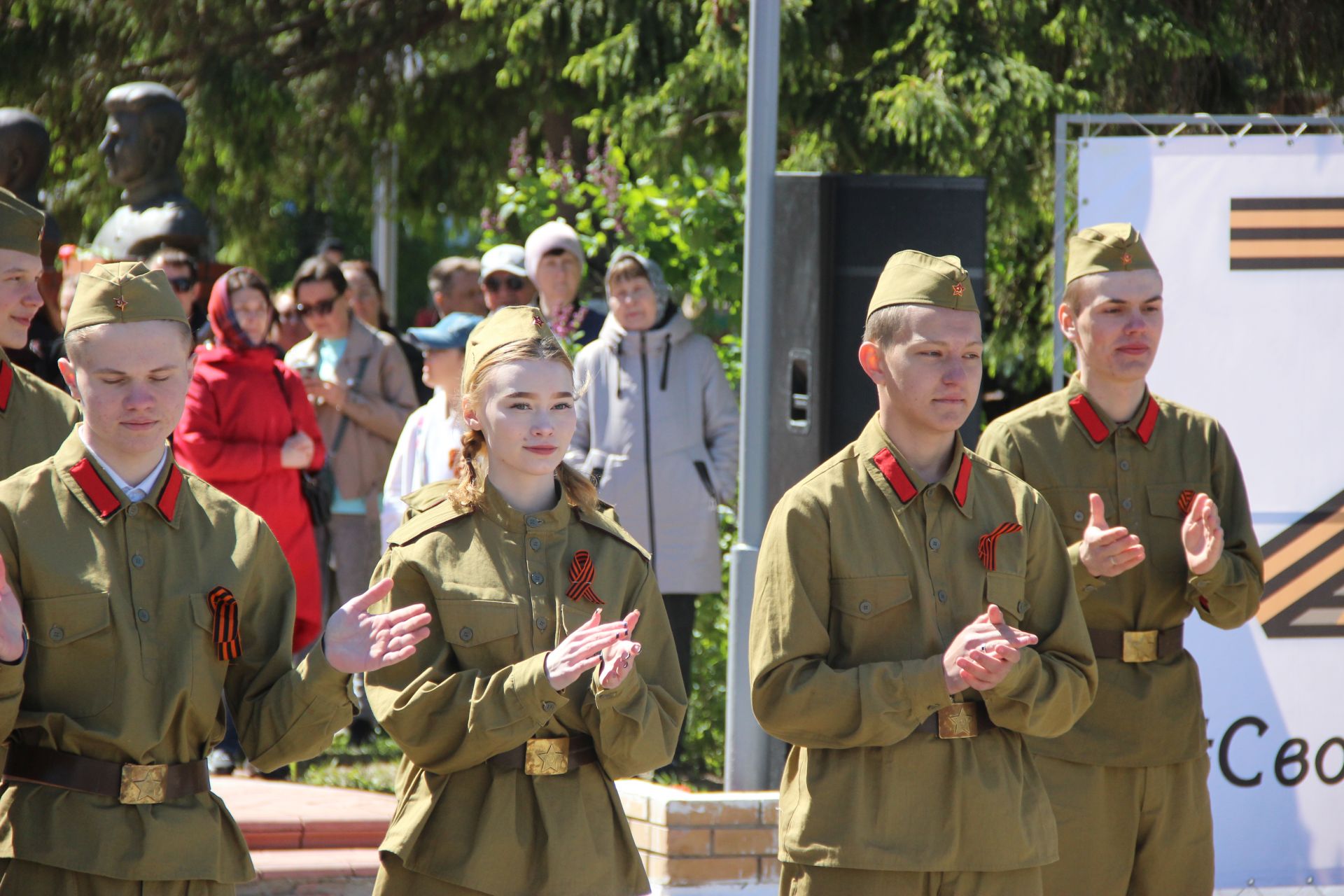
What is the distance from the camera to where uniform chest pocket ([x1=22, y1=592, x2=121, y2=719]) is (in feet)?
9.73

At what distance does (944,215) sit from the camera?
5445mm

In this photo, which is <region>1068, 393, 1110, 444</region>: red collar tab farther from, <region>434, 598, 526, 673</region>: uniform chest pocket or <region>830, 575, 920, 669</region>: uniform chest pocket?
<region>434, 598, 526, 673</region>: uniform chest pocket

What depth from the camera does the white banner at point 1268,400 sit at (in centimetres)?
559

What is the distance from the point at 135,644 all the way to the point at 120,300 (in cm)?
64

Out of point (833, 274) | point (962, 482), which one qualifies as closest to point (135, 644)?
point (962, 482)

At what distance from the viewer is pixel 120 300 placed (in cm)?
312

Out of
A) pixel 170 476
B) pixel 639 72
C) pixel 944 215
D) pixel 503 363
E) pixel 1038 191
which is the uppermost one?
pixel 639 72

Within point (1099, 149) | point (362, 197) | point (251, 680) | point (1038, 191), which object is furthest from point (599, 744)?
point (362, 197)

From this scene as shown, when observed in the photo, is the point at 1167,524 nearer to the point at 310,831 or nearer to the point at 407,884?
the point at 407,884

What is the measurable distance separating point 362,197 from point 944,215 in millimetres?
9055

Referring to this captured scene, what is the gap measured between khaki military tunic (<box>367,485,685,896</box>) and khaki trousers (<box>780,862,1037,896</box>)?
40 cm

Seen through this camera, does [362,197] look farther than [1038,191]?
Yes

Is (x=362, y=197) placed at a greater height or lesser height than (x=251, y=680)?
greater

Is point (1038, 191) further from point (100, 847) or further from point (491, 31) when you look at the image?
point (100, 847)
